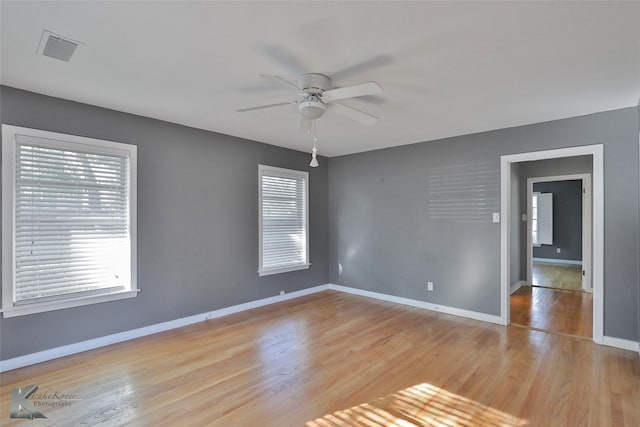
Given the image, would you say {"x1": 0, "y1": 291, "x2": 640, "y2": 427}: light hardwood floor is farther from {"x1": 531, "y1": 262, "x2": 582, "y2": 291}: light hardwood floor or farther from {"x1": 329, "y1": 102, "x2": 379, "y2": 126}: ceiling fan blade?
{"x1": 531, "y1": 262, "x2": 582, "y2": 291}: light hardwood floor

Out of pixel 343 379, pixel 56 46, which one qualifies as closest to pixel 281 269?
pixel 343 379

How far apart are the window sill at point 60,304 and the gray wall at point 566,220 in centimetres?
989

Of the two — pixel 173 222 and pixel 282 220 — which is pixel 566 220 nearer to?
pixel 282 220

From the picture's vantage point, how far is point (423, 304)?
4.68 m

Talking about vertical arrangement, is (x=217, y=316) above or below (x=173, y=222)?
below

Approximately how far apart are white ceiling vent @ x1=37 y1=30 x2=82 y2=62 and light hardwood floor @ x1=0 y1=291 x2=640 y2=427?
8.15ft

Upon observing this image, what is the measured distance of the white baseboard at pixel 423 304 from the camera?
410 centimetres

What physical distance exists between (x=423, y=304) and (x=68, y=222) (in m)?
4.49

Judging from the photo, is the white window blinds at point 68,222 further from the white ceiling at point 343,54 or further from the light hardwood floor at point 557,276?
the light hardwood floor at point 557,276

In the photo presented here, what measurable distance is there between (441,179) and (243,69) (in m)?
3.20

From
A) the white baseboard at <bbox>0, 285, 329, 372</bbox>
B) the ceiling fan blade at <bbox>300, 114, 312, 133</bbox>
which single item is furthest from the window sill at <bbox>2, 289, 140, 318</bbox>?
the ceiling fan blade at <bbox>300, 114, 312, 133</bbox>

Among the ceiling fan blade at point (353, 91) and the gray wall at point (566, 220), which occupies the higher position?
the ceiling fan blade at point (353, 91)

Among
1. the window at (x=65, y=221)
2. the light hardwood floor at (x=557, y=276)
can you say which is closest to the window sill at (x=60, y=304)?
the window at (x=65, y=221)

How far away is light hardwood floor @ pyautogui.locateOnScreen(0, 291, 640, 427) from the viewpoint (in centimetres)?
214
